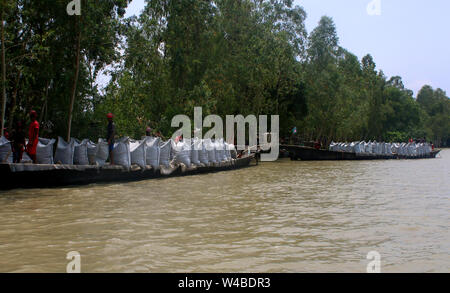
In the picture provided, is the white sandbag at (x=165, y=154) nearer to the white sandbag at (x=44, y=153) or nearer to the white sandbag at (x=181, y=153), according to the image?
the white sandbag at (x=181, y=153)

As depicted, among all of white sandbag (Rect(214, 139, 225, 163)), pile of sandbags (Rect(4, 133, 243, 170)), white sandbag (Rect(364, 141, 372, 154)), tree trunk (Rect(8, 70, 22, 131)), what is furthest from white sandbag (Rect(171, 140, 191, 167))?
white sandbag (Rect(364, 141, 372, 154))

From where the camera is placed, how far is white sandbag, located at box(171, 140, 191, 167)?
62.8 ft

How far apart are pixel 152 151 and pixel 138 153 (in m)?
0.88

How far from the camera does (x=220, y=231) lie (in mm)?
7398

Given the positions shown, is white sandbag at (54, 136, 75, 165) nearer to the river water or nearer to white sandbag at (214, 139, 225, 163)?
the river water

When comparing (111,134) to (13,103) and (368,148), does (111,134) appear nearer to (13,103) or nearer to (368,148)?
(13,103)

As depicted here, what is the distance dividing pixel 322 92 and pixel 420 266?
162 ft

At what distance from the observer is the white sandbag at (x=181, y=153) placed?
19.2 meters

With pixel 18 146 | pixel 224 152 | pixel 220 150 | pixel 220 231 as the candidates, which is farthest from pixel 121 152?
pixel 224 152

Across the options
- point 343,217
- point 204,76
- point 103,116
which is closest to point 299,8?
point 204,76

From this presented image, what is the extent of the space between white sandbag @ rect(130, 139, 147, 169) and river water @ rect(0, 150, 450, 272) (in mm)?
3440

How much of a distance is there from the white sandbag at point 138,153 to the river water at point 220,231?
135 inches

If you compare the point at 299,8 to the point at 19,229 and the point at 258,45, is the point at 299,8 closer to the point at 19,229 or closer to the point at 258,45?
the point at 258,45
